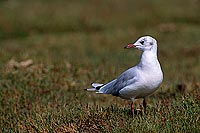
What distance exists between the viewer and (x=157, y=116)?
6.30 meters

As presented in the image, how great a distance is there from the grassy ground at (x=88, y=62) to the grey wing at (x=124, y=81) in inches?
12.0

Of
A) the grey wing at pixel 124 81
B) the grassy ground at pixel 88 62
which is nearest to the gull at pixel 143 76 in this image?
the grey wing at pixel 124 81

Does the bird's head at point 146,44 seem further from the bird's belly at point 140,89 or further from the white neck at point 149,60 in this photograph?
the bird's belly at point 140,89

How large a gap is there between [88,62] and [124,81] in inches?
258

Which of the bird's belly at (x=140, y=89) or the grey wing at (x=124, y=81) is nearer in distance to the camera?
the bird's belly at (x=140, y=89)

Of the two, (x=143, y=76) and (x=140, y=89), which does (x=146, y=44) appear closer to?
(x=143, y=76)

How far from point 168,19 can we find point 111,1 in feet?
12.9

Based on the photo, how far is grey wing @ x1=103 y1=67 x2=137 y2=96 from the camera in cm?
671

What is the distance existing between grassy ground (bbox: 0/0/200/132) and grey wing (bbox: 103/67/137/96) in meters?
0.31

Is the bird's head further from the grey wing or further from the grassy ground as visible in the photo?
the grassy ground

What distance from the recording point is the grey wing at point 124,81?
6715 mm

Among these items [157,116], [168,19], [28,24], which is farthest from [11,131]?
[168,19]

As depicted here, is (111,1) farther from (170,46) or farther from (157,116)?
(157,116)

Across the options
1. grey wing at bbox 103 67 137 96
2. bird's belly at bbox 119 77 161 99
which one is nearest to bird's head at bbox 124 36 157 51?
grey wing at bbox 103 67 137 96
